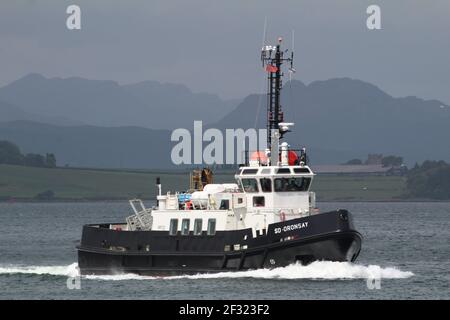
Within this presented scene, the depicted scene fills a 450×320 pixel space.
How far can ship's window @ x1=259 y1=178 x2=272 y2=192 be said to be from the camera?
159ft

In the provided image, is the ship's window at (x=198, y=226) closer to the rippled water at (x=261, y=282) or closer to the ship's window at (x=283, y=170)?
the rippled water at (x=261, y=282)

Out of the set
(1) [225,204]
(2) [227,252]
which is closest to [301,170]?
(1) [225,204]

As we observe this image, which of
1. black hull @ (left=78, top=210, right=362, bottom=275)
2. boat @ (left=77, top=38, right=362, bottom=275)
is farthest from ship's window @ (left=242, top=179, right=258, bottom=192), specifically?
black hull @ (left=78, top=210, right=362, bottom=275)

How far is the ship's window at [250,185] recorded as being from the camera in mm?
48844

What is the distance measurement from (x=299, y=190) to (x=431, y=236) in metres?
38.9

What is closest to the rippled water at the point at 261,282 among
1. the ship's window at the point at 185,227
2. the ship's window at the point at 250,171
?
the ship's window at the point at 185,227

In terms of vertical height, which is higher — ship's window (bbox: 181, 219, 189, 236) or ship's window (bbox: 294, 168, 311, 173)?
ship's window (bbox: 294, 168, 311, 173)

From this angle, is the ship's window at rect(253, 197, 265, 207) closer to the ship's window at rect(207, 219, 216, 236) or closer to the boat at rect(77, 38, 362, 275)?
the boat at rect(77, 38, 362, 275)

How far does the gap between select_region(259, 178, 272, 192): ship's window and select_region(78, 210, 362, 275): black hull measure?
6.37ft

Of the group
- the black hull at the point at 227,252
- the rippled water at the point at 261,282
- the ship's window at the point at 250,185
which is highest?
the ship's window at the point at 250,185

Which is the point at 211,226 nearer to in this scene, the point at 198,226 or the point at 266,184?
the point at 198,226

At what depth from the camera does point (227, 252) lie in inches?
1873

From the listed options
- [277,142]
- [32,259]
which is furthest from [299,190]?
[32,259]

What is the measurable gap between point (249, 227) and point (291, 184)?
247 cm
